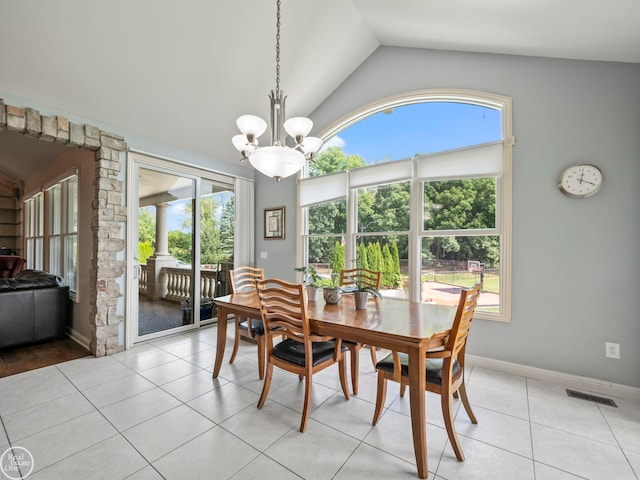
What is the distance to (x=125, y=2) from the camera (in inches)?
90.6

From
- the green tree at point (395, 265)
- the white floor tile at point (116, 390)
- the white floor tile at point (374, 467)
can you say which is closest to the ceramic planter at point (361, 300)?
the white floor tile at point (374, 467)

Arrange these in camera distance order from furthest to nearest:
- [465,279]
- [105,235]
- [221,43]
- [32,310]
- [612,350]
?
[32,310] < [105,235] < [465,279] < [221,43] < [612,350]

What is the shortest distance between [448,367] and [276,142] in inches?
78.1

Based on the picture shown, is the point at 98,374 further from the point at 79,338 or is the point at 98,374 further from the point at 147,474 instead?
the point at 147,474

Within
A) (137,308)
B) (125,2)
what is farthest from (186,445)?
(125,2)

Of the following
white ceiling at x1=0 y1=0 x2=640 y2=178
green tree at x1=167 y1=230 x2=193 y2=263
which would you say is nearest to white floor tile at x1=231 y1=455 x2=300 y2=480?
green tree at x1=167 y1=230 x2=193 y2=263

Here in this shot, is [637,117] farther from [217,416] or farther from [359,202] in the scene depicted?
[217,416]

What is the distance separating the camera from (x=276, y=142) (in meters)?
2.28

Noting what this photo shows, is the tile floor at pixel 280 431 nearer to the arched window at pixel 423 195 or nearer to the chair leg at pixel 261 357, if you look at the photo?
the chair leg at pixel 261 357

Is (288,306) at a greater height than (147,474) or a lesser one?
greater

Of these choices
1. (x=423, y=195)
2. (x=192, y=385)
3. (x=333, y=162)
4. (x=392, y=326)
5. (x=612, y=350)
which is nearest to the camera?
(x=392, y=326)

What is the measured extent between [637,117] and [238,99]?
3938 mm

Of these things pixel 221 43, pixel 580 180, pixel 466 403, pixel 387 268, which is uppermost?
pixel 221 43

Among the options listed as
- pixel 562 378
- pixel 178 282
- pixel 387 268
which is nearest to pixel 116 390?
pixel 178 282
